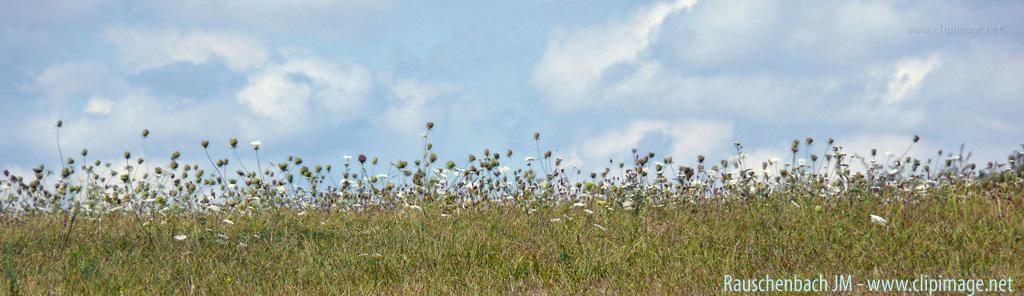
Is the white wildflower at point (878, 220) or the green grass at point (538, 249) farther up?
the white wildflower at point (878, 220)

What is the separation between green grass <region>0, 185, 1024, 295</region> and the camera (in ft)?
21.3

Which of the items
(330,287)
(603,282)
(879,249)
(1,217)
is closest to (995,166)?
(879,249)

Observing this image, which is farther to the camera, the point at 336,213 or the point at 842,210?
the point at 336,213

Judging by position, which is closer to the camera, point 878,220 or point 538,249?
point 538,249

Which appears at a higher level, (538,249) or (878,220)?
(878,220)

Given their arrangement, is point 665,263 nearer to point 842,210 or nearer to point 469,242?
point 469,242

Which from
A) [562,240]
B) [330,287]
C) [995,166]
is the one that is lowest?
[330,287]

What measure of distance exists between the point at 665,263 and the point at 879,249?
5.17 feet

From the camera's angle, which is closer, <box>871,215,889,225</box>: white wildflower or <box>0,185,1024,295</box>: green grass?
<box>0,185,1024,295</box>: green grass

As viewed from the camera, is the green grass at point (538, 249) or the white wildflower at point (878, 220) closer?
the green grass at point (538, 249)

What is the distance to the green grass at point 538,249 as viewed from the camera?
21.3ft

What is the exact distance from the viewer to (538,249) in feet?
23.9

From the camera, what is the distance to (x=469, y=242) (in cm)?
742

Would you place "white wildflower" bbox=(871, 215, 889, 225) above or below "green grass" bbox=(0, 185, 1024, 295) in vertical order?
above
